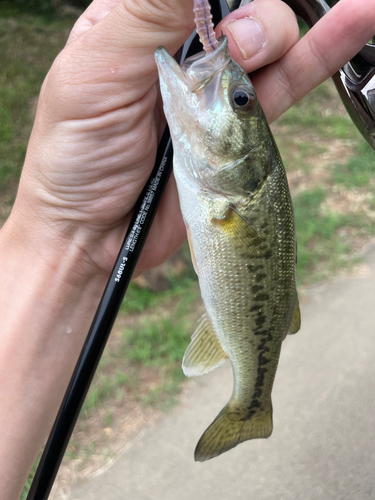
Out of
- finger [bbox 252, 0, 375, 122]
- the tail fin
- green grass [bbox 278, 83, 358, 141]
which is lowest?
green grass [bbox 278, 83, 358, 141]

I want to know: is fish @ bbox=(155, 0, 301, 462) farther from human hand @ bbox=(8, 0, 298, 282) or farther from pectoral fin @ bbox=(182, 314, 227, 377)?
human hand @ bbox=(8, 0, 298, 282)

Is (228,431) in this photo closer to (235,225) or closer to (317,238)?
(235,225)

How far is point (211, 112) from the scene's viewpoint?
120 cm

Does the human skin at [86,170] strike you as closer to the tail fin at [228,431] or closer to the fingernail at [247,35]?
the fingernail at [247,35]

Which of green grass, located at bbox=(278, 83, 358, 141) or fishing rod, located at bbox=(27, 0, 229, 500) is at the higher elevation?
fishing rod, located at bbox=(27, 0, 229, 500)

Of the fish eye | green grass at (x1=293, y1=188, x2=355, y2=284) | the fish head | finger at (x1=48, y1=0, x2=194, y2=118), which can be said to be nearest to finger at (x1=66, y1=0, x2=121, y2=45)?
finger at (x1=48, y1=0, x2=194, y2=118)

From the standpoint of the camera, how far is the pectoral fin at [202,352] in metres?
1.45

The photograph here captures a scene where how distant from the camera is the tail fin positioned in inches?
58.1

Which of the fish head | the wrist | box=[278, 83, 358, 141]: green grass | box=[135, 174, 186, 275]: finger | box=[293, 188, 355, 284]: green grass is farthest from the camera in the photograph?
box=[278, 83, 358, 141]: green grass

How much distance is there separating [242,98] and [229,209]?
1.07ft

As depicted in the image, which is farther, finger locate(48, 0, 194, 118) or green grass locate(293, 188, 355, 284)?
green grass locate(293, 188, 355, 284)

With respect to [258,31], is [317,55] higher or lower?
lower

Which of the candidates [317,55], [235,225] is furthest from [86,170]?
[317,55]

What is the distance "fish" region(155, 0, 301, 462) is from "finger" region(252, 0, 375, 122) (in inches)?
19.8
